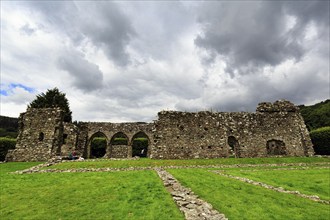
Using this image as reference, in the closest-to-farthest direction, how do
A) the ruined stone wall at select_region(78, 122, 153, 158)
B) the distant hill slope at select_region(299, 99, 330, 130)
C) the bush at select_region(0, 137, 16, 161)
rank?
1. the bush at select_region(0, 137, 16, 161)
2. the ruined stone wall at select_region(78, 122, 153, 158)
3. the distant hill slope at select_region(299, 99, 330, 130)

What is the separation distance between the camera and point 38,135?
23.1 meters

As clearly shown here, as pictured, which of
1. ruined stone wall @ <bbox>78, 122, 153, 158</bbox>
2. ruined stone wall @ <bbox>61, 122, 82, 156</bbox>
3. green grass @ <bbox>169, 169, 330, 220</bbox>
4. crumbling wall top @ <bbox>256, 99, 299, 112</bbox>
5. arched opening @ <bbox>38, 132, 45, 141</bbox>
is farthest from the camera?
ruined stone wall @ <bbox>78, 122, 153, 158</bbox>

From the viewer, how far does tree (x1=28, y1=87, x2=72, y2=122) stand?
4066cm

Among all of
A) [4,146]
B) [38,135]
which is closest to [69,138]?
[38,135]

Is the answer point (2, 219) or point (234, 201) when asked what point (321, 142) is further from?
point (2, 219)

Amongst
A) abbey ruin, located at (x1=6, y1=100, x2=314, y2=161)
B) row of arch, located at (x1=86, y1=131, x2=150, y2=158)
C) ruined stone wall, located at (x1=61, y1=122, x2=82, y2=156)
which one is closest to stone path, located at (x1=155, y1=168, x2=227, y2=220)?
abbey ruin, located at (x1=6, y1=100, x2=314, y2=161)

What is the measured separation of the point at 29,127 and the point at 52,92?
2174cm

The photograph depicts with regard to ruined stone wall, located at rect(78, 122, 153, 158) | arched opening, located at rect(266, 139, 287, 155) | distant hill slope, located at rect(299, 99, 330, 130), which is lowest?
arched opening, located at rect(266, 139, 287, 155)

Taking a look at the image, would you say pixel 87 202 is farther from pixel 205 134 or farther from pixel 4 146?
pixel 4 146

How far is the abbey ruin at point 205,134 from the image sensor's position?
2219cm

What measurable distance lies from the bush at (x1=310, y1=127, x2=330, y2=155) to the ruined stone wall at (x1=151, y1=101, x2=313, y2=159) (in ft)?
17.0

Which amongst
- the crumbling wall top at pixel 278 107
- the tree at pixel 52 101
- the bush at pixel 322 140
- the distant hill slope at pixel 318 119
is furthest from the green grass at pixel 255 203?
the distant hill slope at pixel 318 119

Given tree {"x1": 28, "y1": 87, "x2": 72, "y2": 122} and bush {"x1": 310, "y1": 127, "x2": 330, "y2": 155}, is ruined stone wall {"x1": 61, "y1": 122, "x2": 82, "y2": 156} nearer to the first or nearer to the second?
tree {"x1": 28, "y1": 87, "x2": 72, "y2": 122}

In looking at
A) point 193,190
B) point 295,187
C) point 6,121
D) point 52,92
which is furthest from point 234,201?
point 6,121
